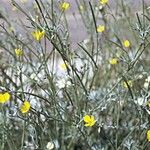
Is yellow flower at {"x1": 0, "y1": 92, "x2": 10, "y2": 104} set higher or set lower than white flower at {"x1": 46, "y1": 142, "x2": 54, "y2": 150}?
higher

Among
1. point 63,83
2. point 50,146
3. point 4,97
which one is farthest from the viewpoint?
point 63,83

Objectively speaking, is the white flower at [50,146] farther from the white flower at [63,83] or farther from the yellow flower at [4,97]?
the yellow flower at [4,97]

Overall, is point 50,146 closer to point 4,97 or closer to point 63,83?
point 63,83

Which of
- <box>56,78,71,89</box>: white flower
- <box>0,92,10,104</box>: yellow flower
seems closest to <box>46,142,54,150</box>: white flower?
<box>56,78,71,89</box>: white flower

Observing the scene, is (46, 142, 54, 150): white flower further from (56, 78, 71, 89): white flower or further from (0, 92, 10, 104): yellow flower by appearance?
(0, 92, 10, 104): yellow flower

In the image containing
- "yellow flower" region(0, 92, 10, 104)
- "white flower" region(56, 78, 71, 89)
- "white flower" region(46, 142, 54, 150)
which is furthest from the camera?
"white flower" region(56, 78, 71, 89)

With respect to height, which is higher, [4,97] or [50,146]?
[4,97]

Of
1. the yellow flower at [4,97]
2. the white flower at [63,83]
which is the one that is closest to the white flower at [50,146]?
the white flower at [63,83]

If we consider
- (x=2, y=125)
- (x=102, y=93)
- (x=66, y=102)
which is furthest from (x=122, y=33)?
(x=2, y=125)

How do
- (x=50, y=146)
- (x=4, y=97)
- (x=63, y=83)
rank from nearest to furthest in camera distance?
(x=4, y=97)
(x=50, y=146)
(x=63, y=83)

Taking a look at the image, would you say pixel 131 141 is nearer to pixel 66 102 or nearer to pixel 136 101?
pixel 136 101

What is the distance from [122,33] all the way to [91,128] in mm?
1476

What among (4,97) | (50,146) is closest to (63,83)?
(50,146)

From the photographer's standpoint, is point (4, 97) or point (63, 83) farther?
point (63, 83)
